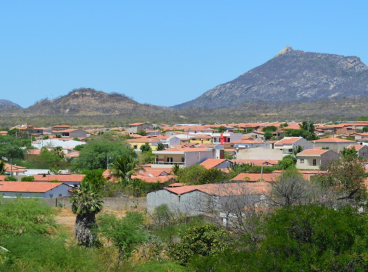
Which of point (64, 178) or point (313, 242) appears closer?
point (313, 242)

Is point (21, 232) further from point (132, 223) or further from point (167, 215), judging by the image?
point (167, 215)

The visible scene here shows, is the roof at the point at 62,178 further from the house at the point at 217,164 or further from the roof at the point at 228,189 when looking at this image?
the roof at the point at 228,189

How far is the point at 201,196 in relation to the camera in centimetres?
3956

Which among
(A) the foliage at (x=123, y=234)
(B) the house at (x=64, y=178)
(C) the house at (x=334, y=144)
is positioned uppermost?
(C) the house at (x=334, y=144)

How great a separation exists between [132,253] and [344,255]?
13584mm

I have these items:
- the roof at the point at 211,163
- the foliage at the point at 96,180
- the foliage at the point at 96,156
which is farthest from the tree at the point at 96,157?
the foliage at the point at 96,180

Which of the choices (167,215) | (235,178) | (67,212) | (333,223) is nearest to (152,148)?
(235,178)

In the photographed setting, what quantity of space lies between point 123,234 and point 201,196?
8.87 metres

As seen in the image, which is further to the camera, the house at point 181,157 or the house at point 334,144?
the house at point 334,144

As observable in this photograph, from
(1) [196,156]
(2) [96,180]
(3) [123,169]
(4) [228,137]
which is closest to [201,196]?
(2) [96,180]

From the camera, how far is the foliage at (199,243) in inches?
1139

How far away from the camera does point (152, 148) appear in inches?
3337

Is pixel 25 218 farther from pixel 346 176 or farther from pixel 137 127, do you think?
pixel 137 127

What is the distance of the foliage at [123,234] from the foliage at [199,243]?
2.51 m
